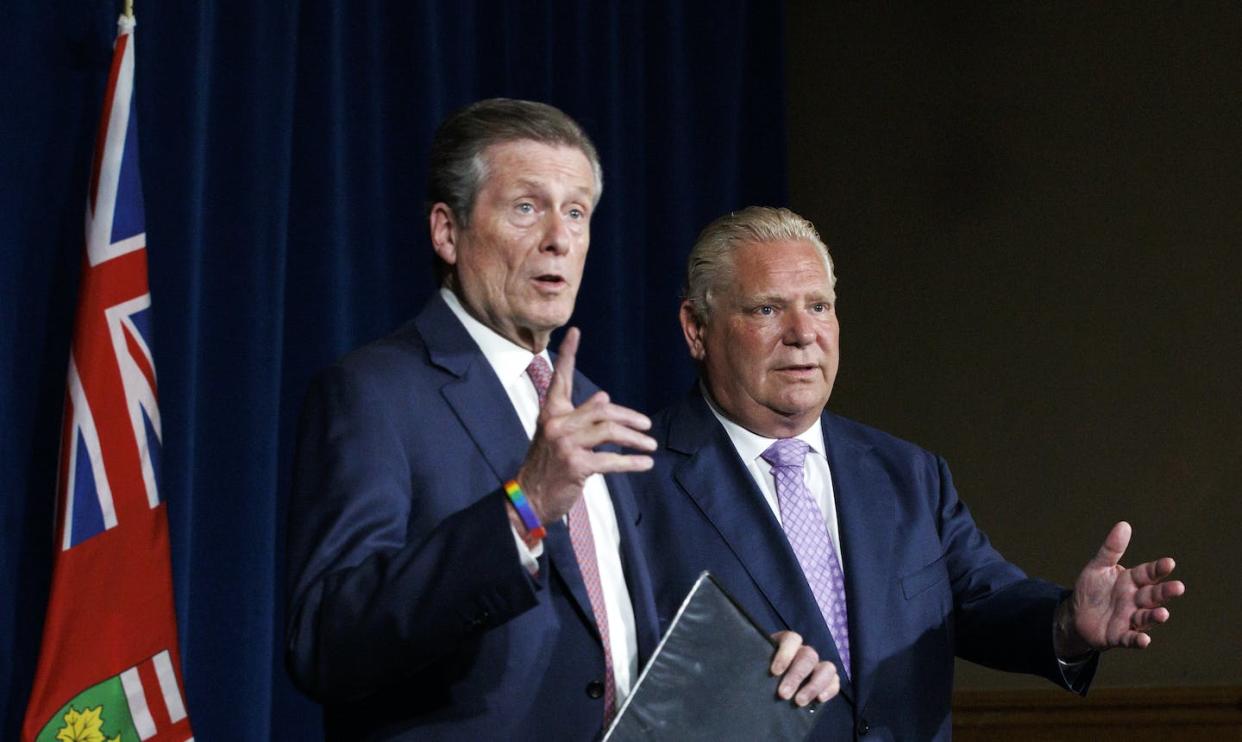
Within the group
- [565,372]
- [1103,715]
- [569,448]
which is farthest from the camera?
[1103,715]

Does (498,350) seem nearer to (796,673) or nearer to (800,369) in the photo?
(796,673)

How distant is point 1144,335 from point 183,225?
8.34ft

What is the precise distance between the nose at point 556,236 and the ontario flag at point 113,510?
1.18m

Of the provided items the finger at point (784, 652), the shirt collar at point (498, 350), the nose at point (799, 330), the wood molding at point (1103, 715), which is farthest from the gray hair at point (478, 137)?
the wood molding at point (1103, 715)

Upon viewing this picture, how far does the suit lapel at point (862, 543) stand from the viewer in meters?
2.31

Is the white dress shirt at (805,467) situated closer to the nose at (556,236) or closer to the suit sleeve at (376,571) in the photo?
the nose at (556,236)

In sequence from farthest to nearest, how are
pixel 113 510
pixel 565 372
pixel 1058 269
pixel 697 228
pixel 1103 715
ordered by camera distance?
1. pixel 697 228
2. pixel 1058 269
3. pixel 1103 715
4. pixel 113 510
5. pixel 565 372

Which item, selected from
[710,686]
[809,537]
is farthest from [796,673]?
[809,537]

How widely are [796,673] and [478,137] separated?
2.54ft

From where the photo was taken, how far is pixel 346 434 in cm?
164

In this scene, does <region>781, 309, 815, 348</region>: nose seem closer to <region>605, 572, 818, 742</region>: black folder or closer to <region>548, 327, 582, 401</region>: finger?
<region>605, 572, 818, 742</region>: black folder

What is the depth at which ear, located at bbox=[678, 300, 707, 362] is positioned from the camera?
270cm

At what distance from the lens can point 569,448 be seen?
1.44m

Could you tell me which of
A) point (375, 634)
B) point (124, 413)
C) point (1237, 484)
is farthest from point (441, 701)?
point (1237, 484)
